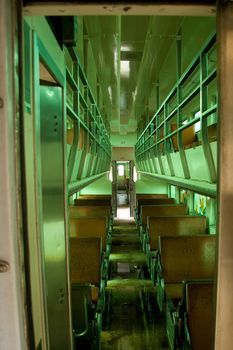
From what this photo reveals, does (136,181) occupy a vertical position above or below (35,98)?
below

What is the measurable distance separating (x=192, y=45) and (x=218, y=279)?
420cm

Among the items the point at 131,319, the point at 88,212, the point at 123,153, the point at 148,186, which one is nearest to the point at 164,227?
the point at 131,319

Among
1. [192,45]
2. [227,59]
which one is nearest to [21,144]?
[227,59]

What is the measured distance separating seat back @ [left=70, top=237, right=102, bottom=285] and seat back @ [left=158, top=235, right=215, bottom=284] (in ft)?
2.40

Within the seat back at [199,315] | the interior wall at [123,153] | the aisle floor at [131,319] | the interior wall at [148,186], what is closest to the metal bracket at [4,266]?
the seat back at [199,315]

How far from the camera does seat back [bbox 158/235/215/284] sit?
3170 mm

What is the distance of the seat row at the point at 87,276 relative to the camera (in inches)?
84.9

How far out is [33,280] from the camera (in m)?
0.88

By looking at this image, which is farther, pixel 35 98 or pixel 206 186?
pixel 206 186

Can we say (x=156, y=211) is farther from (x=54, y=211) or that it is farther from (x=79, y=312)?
(x=54, y=211)

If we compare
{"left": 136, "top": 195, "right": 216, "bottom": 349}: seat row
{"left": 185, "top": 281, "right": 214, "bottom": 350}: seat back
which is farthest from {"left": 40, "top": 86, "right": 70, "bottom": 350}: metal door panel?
{"left": 185, "top": 281, "right": 214, "bottom": 350}: seat back

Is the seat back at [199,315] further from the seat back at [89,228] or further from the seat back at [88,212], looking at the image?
the seat back at [88,212]

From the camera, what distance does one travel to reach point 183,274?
3.18 meters

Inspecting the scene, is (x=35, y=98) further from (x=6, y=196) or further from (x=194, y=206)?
(x=194, y=206)
